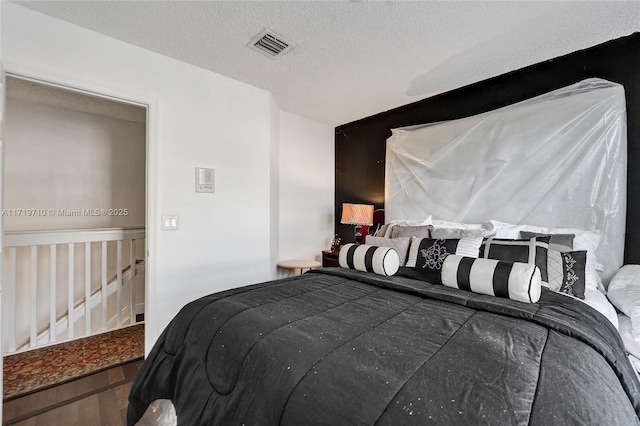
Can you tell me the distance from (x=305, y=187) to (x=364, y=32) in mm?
2024

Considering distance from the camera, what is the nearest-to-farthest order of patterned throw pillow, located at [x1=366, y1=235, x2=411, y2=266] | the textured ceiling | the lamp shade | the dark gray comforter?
1. the dark gray comforter
2. the textured ceiling
3. patterned throw pillow, located at [x1=366, y1=235, x2=411, y2=266]
4. the lamp shade

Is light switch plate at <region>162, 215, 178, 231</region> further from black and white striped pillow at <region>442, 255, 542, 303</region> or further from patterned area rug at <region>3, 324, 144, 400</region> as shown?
black and white striped pillow at <region>442, 255, 542, 303</region>

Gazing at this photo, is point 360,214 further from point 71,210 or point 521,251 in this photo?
point 71,210

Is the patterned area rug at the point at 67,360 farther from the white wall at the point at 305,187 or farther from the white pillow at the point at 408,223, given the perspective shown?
the white pillow at the point at 408,223

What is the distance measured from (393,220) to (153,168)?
227cm

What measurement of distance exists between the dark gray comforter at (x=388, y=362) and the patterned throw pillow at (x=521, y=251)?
0.19 meters

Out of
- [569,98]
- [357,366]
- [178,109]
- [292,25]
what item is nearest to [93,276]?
[178,109]

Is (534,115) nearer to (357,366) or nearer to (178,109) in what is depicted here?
(357,366)

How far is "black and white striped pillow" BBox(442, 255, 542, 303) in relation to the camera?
1.40 m

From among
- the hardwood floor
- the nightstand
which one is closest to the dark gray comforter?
the hardwood floor

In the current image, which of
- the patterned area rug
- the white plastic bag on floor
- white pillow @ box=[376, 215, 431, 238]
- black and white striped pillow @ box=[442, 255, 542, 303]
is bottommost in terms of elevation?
the patterned area rug

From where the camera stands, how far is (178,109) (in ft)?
7.63

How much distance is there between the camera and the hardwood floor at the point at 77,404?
167cm

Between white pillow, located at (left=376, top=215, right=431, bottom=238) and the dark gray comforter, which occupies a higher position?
white pillow, located at (left=376, top=215, right=431, bottom=238)
